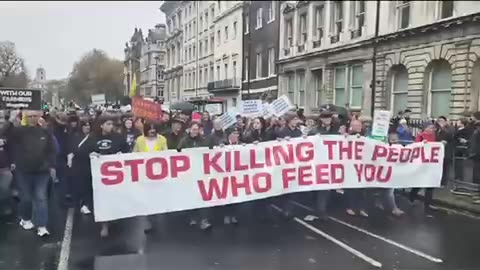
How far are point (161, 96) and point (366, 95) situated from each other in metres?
12.6

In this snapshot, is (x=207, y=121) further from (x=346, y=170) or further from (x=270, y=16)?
(x=270, y=16)

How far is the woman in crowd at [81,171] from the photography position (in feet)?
22.7

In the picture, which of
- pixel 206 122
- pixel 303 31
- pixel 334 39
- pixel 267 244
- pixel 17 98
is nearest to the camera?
pixel 267 244

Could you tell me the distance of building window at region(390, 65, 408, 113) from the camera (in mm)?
22494

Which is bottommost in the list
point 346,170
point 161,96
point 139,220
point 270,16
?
point 139,220

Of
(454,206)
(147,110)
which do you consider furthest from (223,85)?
(454,206)

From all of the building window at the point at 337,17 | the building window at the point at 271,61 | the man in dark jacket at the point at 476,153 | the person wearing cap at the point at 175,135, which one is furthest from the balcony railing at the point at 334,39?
the person wearing cap at the point at 175,135

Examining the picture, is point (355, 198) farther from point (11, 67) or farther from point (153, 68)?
point (153, 68)

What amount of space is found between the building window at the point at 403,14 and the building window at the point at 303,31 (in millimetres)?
6742

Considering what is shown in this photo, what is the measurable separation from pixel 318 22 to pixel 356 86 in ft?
13.3

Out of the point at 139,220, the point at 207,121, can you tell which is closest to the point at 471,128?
the point at 207,121

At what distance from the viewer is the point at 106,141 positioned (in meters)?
6.64

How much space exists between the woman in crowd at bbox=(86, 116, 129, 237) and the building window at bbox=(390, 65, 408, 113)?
57.5 ft

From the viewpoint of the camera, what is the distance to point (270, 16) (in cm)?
2361
